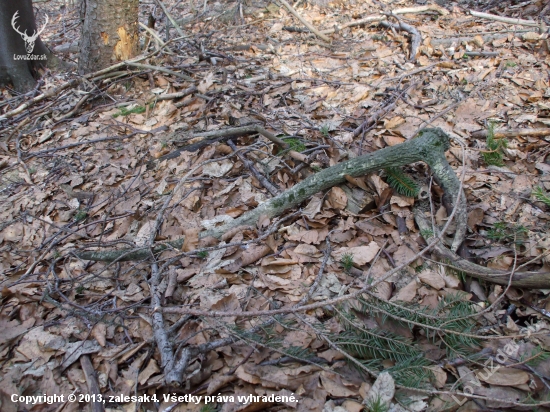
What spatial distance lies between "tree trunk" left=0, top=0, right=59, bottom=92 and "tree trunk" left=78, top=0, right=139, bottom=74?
121cm

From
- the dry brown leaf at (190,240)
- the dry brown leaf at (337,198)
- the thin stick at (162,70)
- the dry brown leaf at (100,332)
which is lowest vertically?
the dry brown leaf at (100,332)

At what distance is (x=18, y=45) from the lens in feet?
16.7

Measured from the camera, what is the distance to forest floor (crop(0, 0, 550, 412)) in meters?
1.61

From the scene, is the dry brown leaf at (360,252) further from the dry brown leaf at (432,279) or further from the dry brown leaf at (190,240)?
the dry brown leaf at (190,240)

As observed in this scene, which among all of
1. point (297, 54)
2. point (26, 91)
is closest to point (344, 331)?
point (297, 54)

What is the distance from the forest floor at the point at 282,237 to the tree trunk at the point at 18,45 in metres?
0.60

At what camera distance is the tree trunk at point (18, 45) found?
4.94 metres

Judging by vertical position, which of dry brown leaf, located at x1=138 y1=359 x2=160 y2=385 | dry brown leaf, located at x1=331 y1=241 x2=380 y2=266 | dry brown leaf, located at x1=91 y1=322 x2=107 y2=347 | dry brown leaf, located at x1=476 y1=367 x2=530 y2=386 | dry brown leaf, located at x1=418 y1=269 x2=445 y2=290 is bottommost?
dry brown leaf, located at x1=476 y1=367 x2=530 y2=386

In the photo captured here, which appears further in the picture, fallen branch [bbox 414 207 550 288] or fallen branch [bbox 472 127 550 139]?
fallen branch [bbox 472 127 550 139]

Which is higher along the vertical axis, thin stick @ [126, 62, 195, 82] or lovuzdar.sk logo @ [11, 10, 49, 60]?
lovuzdar.sk logo @ [11, 10, 49, 60]

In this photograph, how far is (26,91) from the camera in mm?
5117

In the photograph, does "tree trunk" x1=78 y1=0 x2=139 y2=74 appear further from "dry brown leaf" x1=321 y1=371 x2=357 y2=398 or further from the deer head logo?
"dry brown leaf" x1=321 y1=371 x2=357 y2=398

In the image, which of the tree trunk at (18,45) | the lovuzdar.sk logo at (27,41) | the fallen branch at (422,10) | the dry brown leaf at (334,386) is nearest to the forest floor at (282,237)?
the dry brown leaf at (334,386)

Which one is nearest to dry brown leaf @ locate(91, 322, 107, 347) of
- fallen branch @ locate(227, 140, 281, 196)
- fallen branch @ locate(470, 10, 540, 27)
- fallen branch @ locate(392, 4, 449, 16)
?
fallen branch @ locate(227, 140, 281, 196)
